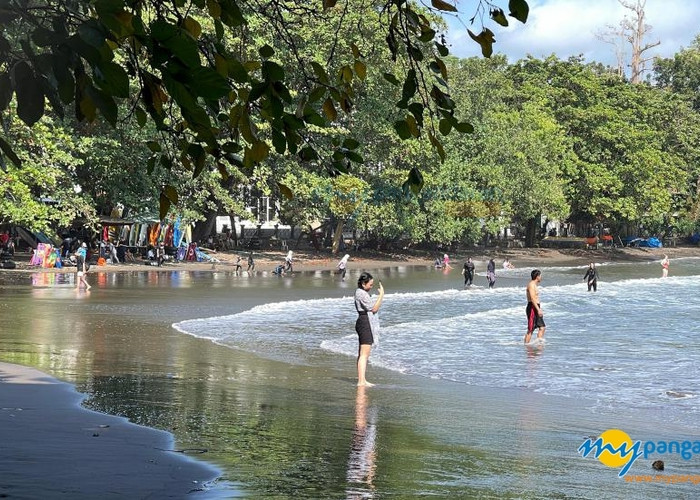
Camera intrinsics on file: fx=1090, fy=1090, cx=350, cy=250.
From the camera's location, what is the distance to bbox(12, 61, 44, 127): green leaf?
4.63 metres

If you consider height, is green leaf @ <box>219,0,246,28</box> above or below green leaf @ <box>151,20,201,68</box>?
above

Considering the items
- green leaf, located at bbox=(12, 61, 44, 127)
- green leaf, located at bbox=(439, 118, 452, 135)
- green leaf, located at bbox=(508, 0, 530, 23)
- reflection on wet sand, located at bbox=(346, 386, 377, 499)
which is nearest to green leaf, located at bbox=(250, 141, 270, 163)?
green leaf, located at bbox=(439, 118, 452, 135)

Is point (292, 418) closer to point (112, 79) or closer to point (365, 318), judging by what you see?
point (365, 318)

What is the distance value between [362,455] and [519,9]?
5.64 meters

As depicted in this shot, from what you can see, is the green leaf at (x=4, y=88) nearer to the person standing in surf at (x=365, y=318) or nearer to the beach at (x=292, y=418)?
the beach at (x=292, y=418)

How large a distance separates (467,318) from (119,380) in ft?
54.5

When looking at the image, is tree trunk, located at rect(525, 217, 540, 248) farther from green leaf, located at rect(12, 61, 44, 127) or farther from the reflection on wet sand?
green leaf, located at rect(12, 61, 44, 127)

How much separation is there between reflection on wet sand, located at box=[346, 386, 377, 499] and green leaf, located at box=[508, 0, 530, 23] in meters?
4.10

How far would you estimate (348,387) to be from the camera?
1587cm

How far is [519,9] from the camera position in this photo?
5.24m

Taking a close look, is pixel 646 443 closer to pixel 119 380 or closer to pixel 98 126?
pixel 119 380

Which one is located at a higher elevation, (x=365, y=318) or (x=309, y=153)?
(x=309, y=153)

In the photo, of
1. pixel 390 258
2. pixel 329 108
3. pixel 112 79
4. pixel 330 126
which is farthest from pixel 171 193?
pixel 390 258

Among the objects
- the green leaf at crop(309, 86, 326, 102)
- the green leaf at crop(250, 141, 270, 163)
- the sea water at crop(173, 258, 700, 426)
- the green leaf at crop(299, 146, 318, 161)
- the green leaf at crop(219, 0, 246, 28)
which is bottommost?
the sea water at crop(173, 258, 700, 426)
